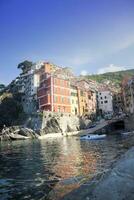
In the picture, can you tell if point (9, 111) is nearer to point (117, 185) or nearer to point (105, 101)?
point (105, 101)

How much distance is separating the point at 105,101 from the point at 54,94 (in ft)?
134

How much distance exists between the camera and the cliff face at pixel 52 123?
105 meters

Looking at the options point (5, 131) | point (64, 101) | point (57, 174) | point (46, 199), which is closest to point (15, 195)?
point (46, 199)

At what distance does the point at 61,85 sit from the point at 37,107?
545 inches

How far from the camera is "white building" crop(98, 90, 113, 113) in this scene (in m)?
142

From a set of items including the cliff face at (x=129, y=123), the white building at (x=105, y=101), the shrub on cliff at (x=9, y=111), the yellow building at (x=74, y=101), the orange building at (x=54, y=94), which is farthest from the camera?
the white building at (x=105, y=101)

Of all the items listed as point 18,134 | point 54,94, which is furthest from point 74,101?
point 18,134

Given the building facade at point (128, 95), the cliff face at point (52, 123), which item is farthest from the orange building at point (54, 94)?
the building facade at point (128, 95)

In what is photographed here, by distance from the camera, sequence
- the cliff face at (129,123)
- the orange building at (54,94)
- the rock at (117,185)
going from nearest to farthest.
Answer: the rock at (117,185) < the cliff face at (129,123) < the orange building at (54,94)

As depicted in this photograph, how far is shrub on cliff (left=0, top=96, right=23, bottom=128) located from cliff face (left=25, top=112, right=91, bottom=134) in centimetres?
1385

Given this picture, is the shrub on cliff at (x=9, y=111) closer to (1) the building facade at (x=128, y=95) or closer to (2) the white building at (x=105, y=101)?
(2) the white building at (x=105, y=101)

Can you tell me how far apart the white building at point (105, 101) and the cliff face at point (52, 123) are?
34.3 meters

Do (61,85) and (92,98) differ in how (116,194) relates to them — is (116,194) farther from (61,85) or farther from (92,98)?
(92,98)

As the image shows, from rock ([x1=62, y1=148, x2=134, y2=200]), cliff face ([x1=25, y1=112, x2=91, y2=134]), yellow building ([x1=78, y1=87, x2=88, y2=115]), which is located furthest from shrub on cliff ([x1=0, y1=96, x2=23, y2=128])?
rock ([x1=62, y1=148, x2=134, y2=200])
